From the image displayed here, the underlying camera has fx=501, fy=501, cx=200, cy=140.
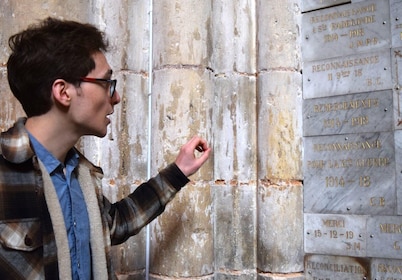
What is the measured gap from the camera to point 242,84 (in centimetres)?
234

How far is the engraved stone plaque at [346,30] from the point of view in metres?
2.16

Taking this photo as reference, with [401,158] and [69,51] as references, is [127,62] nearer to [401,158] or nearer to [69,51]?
[69,51]

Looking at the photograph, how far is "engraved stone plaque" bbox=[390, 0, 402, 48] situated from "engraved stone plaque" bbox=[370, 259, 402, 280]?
90 centimetres

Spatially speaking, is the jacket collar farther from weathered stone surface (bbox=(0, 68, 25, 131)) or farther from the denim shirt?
weathered stone surface (bbox=(0, 68, 25, 131))

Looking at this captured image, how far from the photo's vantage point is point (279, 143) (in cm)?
226

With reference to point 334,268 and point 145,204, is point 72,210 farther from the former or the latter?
point 334,268

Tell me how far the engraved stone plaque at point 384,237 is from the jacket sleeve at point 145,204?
0.93 m

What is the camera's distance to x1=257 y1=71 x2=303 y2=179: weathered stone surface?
7.40 feet

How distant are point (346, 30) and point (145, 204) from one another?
1.26 m

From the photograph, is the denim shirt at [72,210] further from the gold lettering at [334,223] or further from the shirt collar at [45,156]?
the gold lettering at [334,223]

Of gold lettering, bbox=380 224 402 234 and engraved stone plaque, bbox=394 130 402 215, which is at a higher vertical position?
engraved stone plaque, bbox=394 130 402 215

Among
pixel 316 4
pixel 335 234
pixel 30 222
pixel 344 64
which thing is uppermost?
pixel 316 4

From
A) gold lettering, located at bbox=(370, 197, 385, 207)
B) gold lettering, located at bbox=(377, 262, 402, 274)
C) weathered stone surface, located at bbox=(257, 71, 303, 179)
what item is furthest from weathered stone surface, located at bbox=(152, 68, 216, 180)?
gold lettering, located at bbox=(377, 262, 402, 274)

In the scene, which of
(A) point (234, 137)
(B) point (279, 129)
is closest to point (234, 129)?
(A) point (234, 137)
